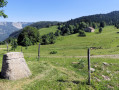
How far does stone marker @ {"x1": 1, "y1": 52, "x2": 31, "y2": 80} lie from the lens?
10867 millimetres

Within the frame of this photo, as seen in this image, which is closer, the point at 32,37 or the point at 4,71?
the point at 4,71

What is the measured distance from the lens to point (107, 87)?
9.50 m

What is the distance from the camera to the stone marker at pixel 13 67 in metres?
10.9

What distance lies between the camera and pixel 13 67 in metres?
11.1

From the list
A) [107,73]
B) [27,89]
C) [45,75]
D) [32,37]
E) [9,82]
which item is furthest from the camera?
[32,37]

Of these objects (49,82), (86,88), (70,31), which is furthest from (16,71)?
(70,31)

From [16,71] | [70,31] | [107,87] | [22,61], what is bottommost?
[107,87]

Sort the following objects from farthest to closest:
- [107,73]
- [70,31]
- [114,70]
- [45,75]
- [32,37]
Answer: [70,31], [32,37], [114,70], [107,73], [45,75]

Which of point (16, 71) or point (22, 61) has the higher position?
point (22, 61)

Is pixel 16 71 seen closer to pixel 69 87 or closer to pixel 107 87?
pixel 69 87

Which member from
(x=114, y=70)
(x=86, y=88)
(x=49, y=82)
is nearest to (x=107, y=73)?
(x=114, y=70)

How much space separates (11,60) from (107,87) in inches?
384

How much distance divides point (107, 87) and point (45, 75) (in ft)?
21.0

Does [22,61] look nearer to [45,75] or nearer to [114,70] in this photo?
[45,75]
